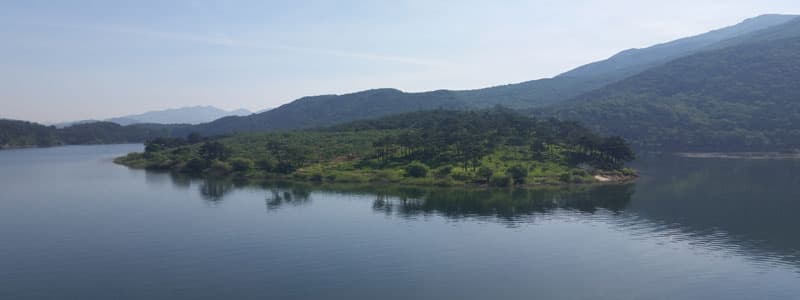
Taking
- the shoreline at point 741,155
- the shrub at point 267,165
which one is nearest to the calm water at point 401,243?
the shrub at point 267,165

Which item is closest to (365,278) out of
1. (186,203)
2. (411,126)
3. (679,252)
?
(679,252)

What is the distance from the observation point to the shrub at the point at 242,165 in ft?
417

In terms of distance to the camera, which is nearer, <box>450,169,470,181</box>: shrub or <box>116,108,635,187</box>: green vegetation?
<box>450,169,470,181</box>: shrub

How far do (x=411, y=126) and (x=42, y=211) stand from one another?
126614 millimetres

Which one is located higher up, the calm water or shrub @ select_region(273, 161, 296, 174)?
shrub @ select_region(273, 161, 296, 174)

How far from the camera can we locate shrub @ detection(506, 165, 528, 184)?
10281cm

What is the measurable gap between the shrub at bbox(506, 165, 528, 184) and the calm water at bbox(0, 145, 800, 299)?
8844 mm

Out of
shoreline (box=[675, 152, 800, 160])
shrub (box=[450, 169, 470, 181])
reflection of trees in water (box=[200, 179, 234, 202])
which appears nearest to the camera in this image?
reflection of trees in water (box=[200, 179, 234, 202])

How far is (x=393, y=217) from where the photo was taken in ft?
245

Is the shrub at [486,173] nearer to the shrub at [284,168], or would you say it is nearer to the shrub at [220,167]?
the shrub at [284,168]

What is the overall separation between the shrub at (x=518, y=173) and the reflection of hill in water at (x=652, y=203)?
21.5 ft

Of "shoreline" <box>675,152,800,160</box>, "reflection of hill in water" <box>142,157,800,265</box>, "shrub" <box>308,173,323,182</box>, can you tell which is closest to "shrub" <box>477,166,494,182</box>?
"reflection of hill in water" <box>142,157,800,265</box>

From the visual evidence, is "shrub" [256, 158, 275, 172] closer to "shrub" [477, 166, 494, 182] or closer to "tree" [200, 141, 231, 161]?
"tree" [200, 141, 231, 161]

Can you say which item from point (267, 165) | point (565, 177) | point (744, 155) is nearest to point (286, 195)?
point (267, 165)
